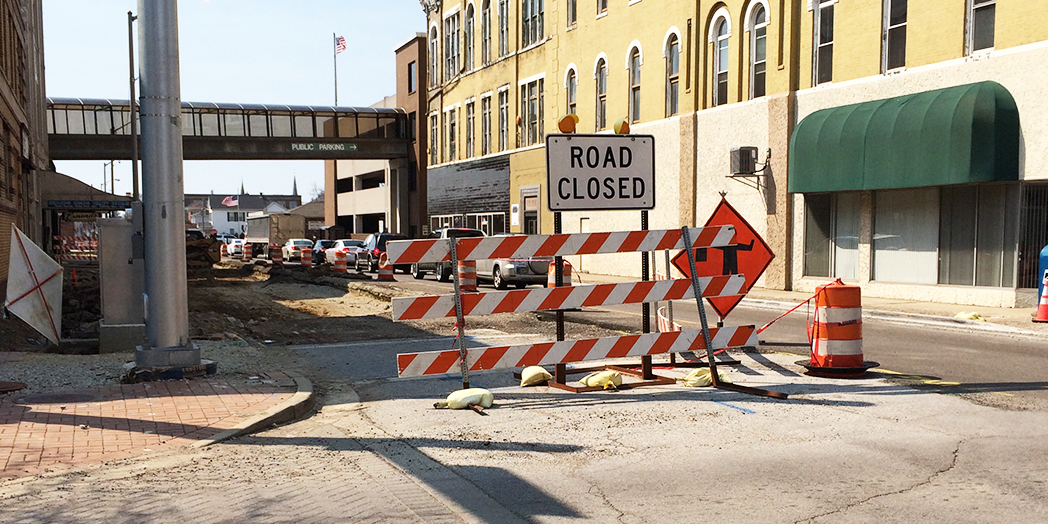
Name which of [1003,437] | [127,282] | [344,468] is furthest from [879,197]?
[344,468]

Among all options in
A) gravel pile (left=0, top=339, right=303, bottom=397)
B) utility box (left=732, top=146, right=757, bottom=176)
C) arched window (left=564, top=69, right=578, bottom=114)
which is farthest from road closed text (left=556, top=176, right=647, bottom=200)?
arched window (left=564, top=69, right=578, bottom=114)

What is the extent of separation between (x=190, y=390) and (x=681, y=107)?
71.1 ft

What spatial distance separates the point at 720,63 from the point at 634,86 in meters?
4.86

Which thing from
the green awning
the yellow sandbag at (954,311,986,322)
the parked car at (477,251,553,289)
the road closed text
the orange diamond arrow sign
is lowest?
the yellow sandbag at (954,311,986,322)

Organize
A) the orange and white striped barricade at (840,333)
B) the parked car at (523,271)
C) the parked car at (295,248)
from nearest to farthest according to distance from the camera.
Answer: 1. the orange and white striped barricade at (840,333)
2. the parked car at (523,271)
3. the parked car at (295,248)

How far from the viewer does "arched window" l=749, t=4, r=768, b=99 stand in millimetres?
24203

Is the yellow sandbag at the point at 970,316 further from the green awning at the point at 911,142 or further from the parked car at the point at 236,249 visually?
the parked car at the point at 236,249

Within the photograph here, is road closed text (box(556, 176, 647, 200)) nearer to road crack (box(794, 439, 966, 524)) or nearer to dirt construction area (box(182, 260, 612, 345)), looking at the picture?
road crack (box(794, 439, 966, 524))

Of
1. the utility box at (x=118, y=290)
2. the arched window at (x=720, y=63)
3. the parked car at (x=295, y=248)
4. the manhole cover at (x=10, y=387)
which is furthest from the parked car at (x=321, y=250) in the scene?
the manhole cover at (x=10, y=387)

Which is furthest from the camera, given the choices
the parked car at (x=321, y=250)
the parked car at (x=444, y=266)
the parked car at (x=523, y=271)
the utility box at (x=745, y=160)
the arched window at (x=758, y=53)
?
the parked car at (x=321, y=250)

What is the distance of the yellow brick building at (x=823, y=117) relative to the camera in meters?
17.3

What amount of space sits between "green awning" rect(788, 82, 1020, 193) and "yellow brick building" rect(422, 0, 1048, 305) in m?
0.04

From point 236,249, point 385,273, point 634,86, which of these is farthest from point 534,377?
point 236,249

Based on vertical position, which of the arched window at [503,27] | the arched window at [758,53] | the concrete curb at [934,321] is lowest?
the concrete curb at [934,321]
